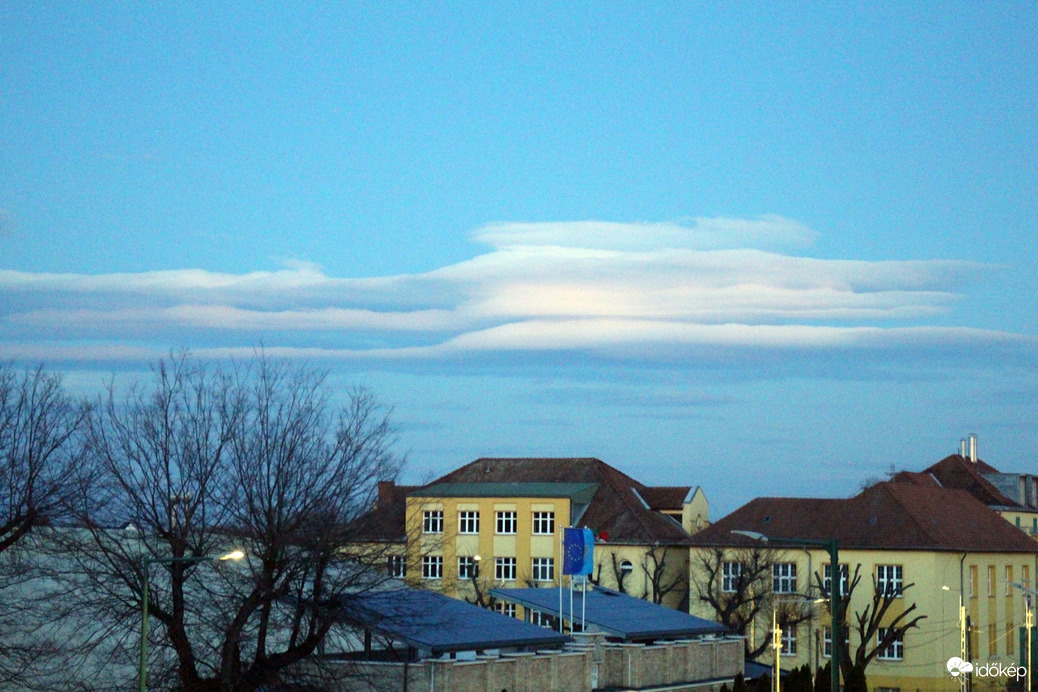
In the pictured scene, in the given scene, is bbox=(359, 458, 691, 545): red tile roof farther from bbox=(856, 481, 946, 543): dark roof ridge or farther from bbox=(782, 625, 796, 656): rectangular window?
bbox=(856, 481, 946, 543): dark roof ridge

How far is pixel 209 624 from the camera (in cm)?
4031

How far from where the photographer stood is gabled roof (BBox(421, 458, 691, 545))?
307 feet

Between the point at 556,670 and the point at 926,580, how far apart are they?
130ft

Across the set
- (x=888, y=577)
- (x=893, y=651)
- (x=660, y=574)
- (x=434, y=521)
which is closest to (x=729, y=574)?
(x=660, y=574)

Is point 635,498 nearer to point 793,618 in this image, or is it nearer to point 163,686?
point 793,618

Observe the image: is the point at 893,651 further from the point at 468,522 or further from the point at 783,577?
the point at 468,522

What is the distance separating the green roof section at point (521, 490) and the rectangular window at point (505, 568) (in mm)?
4384

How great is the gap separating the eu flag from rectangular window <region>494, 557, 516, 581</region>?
34.5m

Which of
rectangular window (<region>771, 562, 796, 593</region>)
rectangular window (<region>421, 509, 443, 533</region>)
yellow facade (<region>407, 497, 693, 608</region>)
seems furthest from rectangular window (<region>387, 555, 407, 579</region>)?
rectangular window (<region>421, 509, 443, 533</region>)

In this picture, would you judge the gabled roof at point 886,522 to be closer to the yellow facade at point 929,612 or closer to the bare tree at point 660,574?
the yellow facade at point 929,612

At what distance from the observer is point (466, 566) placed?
9631cm

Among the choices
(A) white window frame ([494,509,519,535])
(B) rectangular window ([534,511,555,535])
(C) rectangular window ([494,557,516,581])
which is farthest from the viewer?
(A) white window frame ([494,509,519,535])

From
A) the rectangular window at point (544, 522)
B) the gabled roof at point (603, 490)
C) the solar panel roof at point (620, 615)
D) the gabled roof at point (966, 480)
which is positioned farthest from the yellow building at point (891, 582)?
the gabled roof at point (966, 480)

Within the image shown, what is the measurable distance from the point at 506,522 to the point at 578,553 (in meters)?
37.9
